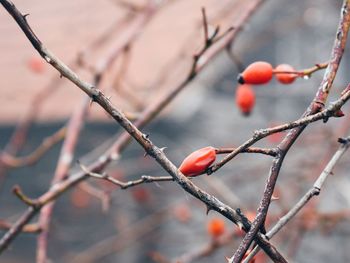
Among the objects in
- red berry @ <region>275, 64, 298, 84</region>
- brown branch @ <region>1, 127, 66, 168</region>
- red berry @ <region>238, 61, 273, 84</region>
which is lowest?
red berry @ <region>275, 64, 298, 84</region>

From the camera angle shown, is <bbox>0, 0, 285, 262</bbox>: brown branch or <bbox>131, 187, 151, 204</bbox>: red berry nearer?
<bbox>0, 0, 285, 262</bbox>: brown branch

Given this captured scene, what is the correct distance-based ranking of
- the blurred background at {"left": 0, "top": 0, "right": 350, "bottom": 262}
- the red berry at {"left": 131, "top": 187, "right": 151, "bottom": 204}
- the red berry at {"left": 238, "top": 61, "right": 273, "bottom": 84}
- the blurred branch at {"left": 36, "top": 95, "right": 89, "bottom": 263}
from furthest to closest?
1. the blurred background at {"left": 0, "top": 0, "right": 350, "bottom": 262}
2. the red berry at {"left": 131, "top": 187, "right": 151, "bottom": 204}
3. the blurred branch at {"left": 36, "top": 95, "right": 89, "bottom": 263}
4. the red berry at {"left": 238, "top": 61, "right": 273, "bottom": 84}

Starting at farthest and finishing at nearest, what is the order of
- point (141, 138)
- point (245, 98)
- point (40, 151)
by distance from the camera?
point (40, 151), point (245, 98), point (141, 138)

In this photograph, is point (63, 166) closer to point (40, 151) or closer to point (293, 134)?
point (40, 151)

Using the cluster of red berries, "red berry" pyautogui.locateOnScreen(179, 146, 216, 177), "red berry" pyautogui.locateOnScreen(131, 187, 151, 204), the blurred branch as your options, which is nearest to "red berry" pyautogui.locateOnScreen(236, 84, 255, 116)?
the cluster of red berries

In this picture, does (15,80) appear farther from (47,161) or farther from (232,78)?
(232,78)

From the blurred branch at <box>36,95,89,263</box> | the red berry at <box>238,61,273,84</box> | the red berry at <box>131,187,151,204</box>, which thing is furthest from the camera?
the red berry at <box>131,187,151,204</box>

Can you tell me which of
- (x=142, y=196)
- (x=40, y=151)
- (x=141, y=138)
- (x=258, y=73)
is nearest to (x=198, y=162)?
(x=141, y=138)

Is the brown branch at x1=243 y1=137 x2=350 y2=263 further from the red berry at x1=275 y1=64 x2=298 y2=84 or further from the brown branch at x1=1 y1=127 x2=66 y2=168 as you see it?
the brown branch at x1=1 y1=127 x2=66 y2=168

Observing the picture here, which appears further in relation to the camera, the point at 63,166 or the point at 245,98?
the point at 63,166
